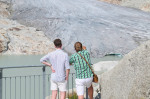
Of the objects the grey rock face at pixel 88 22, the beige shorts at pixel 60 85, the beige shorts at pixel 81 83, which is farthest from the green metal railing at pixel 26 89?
the grey rock face at pixel 88 22

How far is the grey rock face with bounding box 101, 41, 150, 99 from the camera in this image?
4.57m

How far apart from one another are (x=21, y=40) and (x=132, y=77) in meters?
15.6

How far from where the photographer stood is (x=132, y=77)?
477 centimetres

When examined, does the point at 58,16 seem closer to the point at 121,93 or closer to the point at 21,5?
the point at 21,5

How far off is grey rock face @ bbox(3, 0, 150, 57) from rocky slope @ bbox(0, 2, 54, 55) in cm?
86

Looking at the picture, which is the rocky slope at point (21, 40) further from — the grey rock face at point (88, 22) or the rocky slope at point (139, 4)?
the rocky slope at point (139, 4)

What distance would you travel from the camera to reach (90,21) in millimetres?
21375

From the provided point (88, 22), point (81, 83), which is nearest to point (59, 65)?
point (81, 83)

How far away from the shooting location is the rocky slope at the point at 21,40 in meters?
19.2

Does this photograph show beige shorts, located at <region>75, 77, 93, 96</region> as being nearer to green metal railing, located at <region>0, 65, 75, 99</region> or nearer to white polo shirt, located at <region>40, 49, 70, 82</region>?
white polo shirt, located at <region>40, 49, 70, 82</region>

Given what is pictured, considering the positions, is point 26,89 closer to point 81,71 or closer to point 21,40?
point 81,71

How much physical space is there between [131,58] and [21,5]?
20680 mm

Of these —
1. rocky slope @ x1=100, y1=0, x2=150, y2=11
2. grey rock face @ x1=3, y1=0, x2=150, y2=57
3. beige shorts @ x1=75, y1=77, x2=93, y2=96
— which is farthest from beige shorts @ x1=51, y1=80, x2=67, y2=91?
rocky slope @ x1=100, y1=0, x2=150, y2=11

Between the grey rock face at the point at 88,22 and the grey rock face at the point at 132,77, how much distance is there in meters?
13.1
